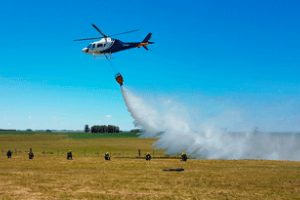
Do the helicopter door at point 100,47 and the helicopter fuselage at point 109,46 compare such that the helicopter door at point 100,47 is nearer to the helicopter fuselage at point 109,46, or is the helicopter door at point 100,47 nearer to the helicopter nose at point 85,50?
the helicopter fuselage at point 109,46

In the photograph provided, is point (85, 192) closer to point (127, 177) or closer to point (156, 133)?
point (127, 177)

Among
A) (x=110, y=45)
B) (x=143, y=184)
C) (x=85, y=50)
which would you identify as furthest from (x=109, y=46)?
(x=143, y=184)

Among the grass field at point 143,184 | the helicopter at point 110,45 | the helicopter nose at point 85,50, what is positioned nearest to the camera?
the grass field at point 143,184

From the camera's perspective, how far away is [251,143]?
56.7m

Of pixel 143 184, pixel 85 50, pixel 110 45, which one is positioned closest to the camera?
pixel 143 184

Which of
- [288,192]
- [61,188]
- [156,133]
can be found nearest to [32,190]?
[61,188]

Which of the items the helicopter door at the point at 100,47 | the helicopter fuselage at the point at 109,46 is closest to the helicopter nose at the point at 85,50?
the helicopter fuselage at the point at 109,46

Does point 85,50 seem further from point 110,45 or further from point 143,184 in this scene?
point 143,184

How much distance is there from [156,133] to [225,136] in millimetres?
14953

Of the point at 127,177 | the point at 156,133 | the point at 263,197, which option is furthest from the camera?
the point at 156,133

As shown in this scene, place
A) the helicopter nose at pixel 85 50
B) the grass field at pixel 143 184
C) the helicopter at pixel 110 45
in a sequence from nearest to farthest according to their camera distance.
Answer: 1. the grass field at pixel 143 184
2. the helicopter at pixel 110 45
3. the helicopter nose at pixel 85 50

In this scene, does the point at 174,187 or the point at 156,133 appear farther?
the point at 156,133

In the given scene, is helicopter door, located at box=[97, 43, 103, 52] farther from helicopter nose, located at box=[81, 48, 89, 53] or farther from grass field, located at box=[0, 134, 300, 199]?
grass field, located at box=[0, 134, 300, 199]

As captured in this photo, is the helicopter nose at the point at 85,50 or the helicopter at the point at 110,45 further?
the helicopter nose at the point at 85,50
